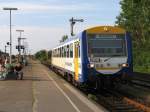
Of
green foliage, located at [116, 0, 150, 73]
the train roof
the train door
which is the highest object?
green foliage, located at [116, 0, 150, 73]

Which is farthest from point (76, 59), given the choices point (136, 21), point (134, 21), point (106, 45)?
point (134, 21)

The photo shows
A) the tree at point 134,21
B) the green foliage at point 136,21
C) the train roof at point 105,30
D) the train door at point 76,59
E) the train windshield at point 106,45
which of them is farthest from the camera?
the tree at point 134,21

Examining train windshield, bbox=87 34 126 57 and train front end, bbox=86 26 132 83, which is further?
train windshield, bbox=87 34 126 57

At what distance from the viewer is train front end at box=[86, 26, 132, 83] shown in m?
23.4

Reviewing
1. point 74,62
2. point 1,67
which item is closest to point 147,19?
point 1,67

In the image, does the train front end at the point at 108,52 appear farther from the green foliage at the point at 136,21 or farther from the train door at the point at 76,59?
Result: the green foliage at the point at 136,21

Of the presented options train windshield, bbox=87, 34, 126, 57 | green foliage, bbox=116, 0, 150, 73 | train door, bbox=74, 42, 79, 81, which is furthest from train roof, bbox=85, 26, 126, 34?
green foliage, bbox=116, 0, 150, 73

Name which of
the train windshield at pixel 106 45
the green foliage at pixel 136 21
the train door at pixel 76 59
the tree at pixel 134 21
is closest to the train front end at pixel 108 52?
the train windshield at pixel 106 45

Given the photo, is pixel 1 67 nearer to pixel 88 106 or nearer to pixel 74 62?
pixel 74 62

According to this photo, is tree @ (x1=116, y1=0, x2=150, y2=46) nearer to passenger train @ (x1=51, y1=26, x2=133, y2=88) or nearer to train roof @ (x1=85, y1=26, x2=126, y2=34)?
train roof @ (x1=85, y1=26, x2=126, y2=34)

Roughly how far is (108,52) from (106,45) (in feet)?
1.32

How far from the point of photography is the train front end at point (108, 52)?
23375mm

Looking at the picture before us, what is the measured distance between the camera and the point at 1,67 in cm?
3500

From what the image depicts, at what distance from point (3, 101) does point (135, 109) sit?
484 cm
